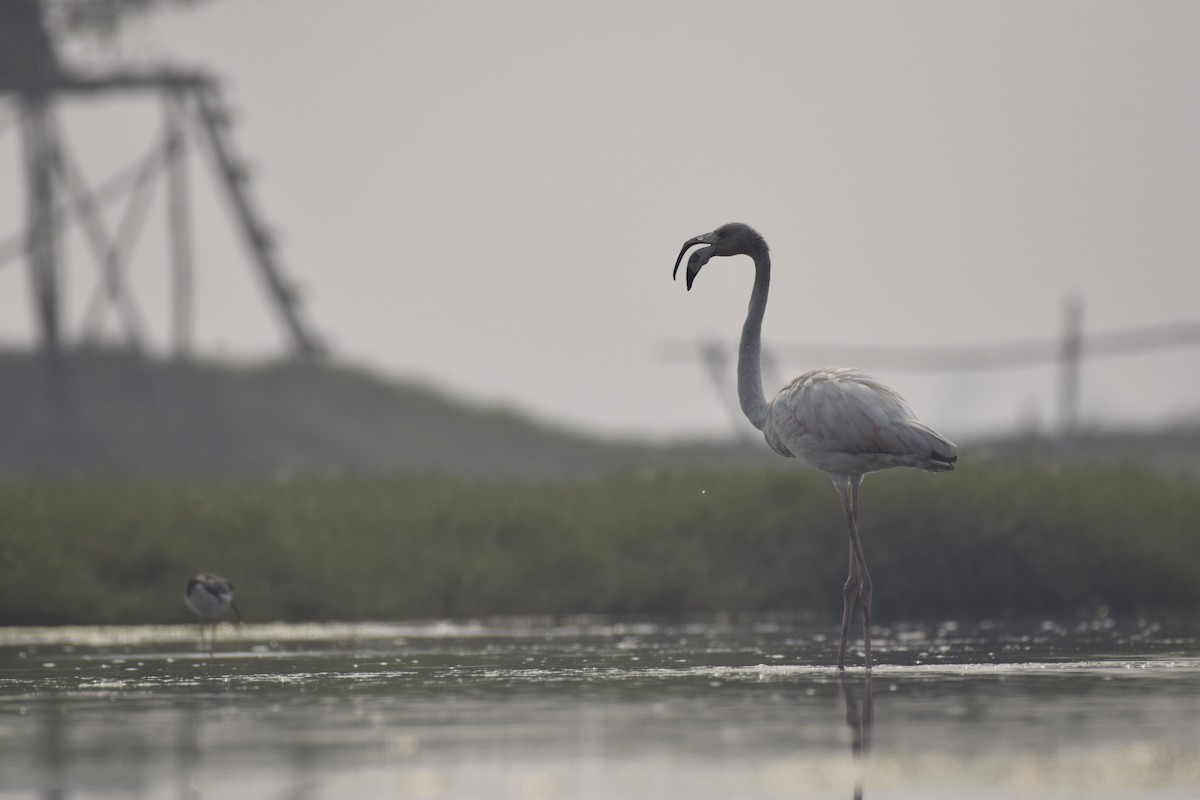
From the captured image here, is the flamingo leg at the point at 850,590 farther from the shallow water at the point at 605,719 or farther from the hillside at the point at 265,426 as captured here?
the hillside at the point at 265,426

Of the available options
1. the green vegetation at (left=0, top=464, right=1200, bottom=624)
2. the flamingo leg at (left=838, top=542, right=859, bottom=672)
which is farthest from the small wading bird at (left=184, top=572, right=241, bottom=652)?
the flamingo leg at (left=838, top=542, right=859, bottom=672)

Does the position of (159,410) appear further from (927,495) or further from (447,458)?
(927,495)

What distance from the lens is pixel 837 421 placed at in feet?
36.0

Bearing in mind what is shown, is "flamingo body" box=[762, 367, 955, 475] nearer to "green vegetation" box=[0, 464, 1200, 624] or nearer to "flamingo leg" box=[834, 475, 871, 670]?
"flamingo leg" box=[834, 475, 871, 670]

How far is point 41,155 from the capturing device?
31172 mm

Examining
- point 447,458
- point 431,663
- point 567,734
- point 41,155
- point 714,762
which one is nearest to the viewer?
point 714,762

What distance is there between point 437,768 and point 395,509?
9367mm

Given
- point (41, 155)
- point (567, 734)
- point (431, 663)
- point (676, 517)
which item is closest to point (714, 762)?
point (567, 734)

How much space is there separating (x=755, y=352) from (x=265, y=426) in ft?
74.0

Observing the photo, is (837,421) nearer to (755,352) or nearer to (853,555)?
(853,555)

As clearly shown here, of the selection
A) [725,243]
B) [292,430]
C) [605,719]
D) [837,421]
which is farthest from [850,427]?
[292,430]

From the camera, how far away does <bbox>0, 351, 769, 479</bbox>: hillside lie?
1233 inches

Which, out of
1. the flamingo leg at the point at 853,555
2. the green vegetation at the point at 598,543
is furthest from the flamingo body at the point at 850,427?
the green vegetation at the point at 598,543

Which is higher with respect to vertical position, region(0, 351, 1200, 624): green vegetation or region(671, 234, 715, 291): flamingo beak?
region(671, 234, 715, 291): flamingo beak
